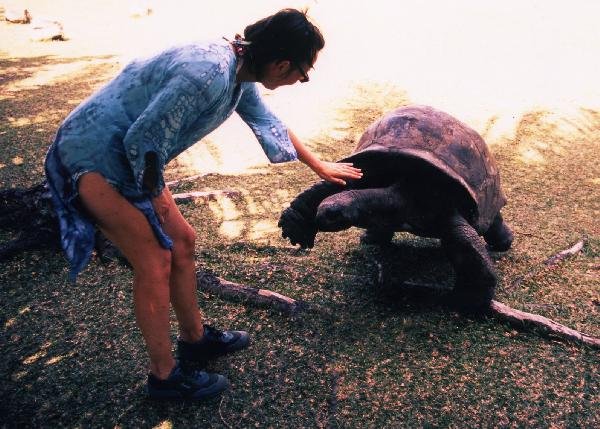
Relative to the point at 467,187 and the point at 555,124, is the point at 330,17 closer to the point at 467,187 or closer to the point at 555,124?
the point at 555,124

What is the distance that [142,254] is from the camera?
1931mm

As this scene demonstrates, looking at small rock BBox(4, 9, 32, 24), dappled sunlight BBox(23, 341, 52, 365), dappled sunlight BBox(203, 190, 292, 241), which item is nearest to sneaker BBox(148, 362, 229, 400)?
dappled sunlight BBox(23, 341, 52, 365)

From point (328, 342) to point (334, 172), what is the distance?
0.88 m

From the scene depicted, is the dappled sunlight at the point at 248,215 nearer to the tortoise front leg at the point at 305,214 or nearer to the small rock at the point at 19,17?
the tortoise front leg at the point at 305,214

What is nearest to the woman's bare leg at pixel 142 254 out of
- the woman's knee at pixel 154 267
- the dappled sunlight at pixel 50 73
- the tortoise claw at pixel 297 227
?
the woman's knee at pixel 154 267

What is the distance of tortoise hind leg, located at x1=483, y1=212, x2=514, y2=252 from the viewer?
10.8 feet

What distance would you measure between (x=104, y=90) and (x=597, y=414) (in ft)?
7.83

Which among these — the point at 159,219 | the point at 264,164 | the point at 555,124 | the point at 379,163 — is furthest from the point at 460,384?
the point at 555,124

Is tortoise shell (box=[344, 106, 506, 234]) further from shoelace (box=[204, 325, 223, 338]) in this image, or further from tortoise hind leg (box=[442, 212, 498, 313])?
shoelace (box=[204, 325, 223, 338])

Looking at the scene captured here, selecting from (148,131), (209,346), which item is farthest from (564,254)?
(148,131)

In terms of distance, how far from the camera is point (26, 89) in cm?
710

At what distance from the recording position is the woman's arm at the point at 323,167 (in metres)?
2.40

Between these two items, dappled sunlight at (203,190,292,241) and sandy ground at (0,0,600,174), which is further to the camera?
sandy ground at (0,0,600,174)

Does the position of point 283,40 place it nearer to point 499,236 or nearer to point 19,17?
point 499,236
